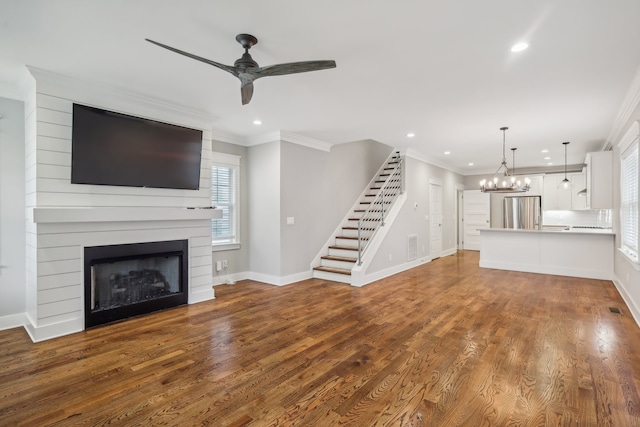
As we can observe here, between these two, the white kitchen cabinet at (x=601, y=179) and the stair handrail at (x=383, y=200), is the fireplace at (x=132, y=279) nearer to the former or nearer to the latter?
the stair handrail at (x=383, y=200)

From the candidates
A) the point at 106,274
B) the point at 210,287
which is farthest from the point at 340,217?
the point at 106,274

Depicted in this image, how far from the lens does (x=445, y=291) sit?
17.0 ft

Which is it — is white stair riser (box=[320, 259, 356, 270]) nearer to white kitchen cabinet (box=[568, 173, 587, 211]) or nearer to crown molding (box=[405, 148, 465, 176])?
crown molding (box=[405, 148, 465, 176])

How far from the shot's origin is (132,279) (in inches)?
160

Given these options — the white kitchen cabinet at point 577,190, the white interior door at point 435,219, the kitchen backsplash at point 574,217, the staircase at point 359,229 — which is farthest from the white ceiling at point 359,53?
the kitchen backsplash at point 574,217

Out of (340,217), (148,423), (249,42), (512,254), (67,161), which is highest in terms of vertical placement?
(249,42)

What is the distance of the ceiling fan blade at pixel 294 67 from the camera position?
2.33m

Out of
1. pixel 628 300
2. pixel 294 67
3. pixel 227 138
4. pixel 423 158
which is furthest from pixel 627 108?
pixel 227 138

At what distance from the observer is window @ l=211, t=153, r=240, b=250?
555cm

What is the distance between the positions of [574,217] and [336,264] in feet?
25.2

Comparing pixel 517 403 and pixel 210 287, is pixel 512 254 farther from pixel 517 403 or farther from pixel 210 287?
pixel 210 287

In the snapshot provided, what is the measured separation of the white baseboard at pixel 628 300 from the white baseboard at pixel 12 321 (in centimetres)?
700

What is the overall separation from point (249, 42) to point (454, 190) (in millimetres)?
9036

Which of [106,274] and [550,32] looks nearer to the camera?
[550,32]
